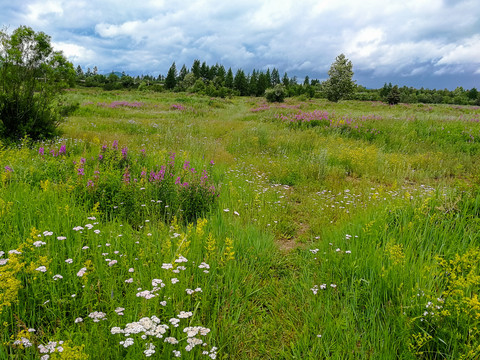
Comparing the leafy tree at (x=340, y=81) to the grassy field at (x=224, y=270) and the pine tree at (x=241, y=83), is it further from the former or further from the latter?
the grassy field at (x=224, y=270)

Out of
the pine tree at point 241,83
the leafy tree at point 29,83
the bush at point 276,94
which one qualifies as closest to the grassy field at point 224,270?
the leafy tree at point 29,83

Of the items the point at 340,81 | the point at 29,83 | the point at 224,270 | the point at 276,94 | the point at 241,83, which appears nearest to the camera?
the point at 224,270

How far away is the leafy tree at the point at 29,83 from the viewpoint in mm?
7559

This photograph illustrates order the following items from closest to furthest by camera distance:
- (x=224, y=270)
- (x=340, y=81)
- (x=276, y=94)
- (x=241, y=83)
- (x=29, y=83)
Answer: (x=224, y=270), (x=29, y=83), (x=276, y=94), (x=340, y=81), (x=241, y=83)

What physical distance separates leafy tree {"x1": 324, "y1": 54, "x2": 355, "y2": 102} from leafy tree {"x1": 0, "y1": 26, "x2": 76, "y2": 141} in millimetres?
51589

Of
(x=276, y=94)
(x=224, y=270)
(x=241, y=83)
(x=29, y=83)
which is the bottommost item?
(x=224, y=270)

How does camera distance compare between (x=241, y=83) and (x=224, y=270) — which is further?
(x=241, y=83)

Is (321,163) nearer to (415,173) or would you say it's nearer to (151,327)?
(415,173)

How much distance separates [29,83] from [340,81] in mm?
53057

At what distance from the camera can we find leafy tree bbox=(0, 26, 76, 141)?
24.8 ft

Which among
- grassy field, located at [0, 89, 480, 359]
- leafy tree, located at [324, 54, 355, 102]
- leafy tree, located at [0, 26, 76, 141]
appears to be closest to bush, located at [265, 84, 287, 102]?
leafy tree, located at [324, 54, 355, 102]

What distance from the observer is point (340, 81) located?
5103 centimetres

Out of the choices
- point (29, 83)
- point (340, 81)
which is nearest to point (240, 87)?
point (340, 81)

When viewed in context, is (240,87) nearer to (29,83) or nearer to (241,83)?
(241,83)
